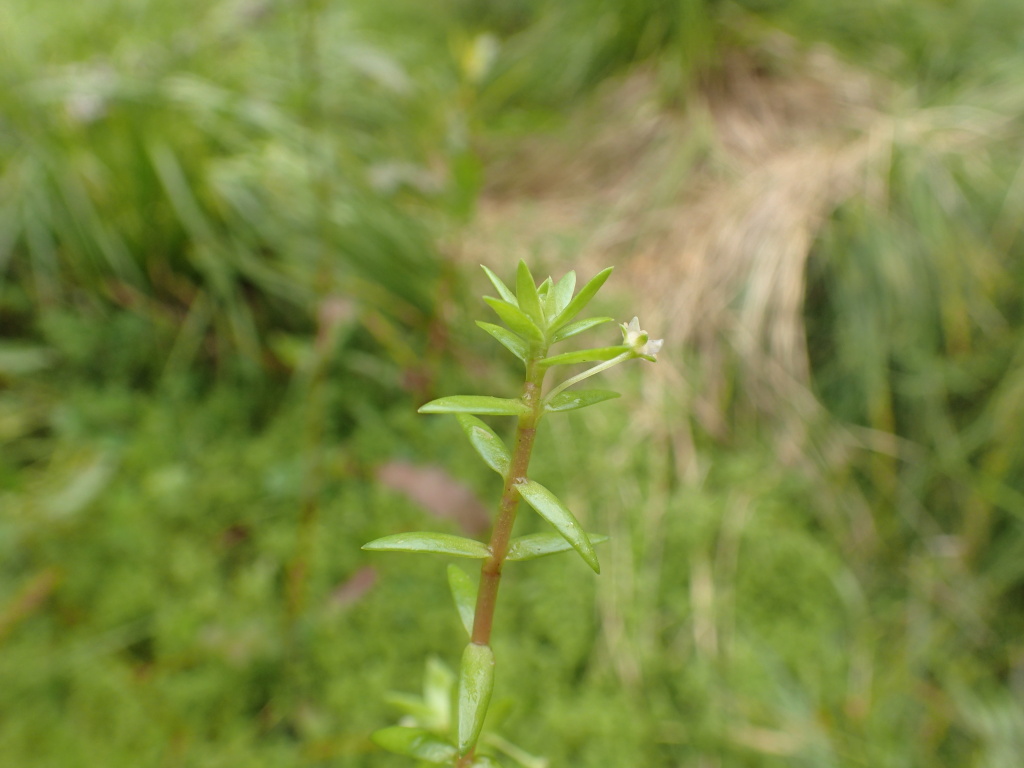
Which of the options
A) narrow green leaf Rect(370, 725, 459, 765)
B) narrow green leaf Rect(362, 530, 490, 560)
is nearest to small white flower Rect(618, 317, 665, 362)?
narrow green leaf Rect(362, 530, 490, 560)

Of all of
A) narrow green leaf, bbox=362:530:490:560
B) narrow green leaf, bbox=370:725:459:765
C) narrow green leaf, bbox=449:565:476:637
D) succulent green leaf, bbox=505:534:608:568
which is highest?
narrow green leaf, bbox=362:530:490:560

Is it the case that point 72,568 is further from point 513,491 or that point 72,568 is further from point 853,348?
point 853,348

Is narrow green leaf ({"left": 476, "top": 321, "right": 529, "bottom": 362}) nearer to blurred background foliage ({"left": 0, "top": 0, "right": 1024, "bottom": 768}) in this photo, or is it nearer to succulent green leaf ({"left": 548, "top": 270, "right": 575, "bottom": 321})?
succulent green leaf ({"left": 548, "top": 270, "right": 575, "bottom": 321})

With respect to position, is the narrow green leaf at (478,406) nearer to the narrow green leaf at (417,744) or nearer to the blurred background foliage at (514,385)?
the narrow green leaf at (417,744)

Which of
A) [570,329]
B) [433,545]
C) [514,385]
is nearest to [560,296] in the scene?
[570,329]

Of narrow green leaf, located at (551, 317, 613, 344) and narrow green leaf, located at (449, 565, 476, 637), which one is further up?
narrow green leaf, located at (551, 317, 613, 344)

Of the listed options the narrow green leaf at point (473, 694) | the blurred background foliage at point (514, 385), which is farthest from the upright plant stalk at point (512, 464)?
the blurred background foliage at point (514, 385)
